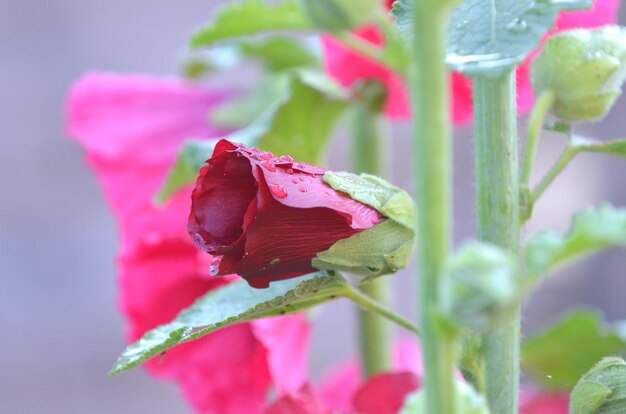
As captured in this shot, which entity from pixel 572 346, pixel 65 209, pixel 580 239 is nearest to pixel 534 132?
pixel 580 239

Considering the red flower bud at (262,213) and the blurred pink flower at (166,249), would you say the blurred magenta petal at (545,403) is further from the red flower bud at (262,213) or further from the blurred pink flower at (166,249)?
the red flower bud at (262,213)

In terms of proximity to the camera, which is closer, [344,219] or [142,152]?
[344,219]

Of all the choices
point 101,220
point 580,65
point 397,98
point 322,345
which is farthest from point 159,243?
point 322,345

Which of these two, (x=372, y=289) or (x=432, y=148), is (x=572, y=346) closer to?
(x=372, y=289)

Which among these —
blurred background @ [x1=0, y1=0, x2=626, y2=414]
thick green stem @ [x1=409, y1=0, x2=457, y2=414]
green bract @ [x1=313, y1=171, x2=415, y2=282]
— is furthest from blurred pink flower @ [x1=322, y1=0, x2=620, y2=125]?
blurred background @ [x1=0, y1=0, x2=626, y2=414]

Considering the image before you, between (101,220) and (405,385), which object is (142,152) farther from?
(101,220)
